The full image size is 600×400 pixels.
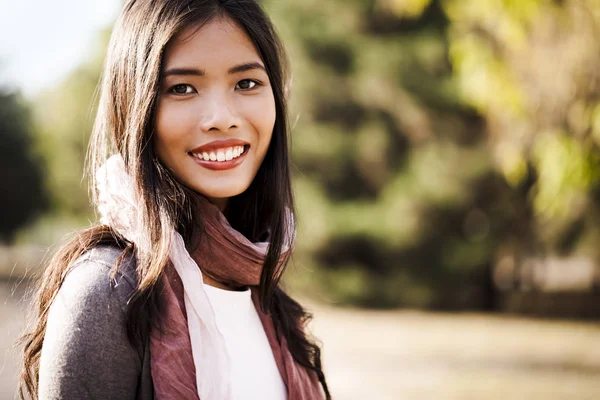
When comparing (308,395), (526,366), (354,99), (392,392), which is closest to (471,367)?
(526,366)

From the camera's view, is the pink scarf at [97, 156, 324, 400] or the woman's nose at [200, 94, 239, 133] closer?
the pink scarf at [97, 156, 324, 400]

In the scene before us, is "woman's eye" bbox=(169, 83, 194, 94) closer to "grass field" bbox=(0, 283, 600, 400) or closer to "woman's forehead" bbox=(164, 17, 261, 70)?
"woman's forehead" bbox=(164, 17, 261, 70)

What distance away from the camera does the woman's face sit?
5.74 feet

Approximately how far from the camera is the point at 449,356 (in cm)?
1077

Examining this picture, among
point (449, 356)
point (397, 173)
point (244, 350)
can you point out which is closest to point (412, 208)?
point (397, 173)

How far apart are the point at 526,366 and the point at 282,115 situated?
29.0 feet

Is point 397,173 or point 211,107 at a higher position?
point 211,107

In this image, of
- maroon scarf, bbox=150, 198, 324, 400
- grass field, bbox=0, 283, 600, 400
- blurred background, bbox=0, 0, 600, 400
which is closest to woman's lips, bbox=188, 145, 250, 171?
maroon scarf, bbox=150, 198, 324, 400

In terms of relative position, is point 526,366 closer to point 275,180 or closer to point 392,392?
point 392,392

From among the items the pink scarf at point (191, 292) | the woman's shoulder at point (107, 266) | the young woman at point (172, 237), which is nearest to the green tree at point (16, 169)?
the young woman at point (172, 237)

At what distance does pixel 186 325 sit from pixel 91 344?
29 cm

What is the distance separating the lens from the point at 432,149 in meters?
14.0

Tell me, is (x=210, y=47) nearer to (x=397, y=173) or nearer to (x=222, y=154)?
(x=222, y=154)

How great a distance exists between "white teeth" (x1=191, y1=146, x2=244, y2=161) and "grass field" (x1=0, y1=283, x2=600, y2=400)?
5412 millimetres
